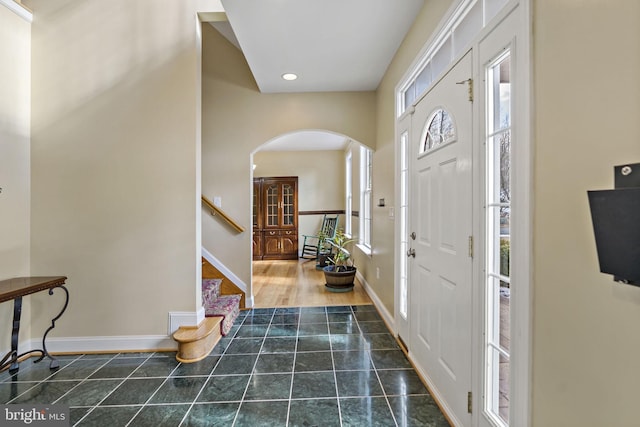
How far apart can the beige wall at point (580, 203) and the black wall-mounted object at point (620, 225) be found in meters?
0.06

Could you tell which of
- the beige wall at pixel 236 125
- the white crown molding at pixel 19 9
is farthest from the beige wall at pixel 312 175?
the white crown molding at pixel 19 9

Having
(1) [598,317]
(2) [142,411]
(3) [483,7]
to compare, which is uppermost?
(3) [483,7]

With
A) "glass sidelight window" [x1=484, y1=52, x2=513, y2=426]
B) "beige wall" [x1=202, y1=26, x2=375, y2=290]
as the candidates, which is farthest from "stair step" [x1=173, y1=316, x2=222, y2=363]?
"glass sidelight window" [x1=484, y1=52, x2=513, y2=426]

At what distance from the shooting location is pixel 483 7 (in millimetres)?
1391

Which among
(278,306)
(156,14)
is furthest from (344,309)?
(156,14)

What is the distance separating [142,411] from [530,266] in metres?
2.21

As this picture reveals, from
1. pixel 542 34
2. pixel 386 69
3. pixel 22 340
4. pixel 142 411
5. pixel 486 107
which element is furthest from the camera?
pixel 386 69

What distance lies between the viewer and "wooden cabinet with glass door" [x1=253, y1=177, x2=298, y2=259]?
7039 mm

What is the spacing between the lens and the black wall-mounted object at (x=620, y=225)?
24.8 inches

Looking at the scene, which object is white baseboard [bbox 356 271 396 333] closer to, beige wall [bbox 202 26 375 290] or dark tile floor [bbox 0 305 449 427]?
dark tile floor [bbox 0 305 449 427]

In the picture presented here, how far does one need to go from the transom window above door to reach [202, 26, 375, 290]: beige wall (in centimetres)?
172

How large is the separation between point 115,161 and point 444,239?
2.70 metres

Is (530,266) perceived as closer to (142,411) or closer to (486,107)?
(486,107)

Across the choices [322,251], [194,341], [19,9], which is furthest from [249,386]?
[322,251]
